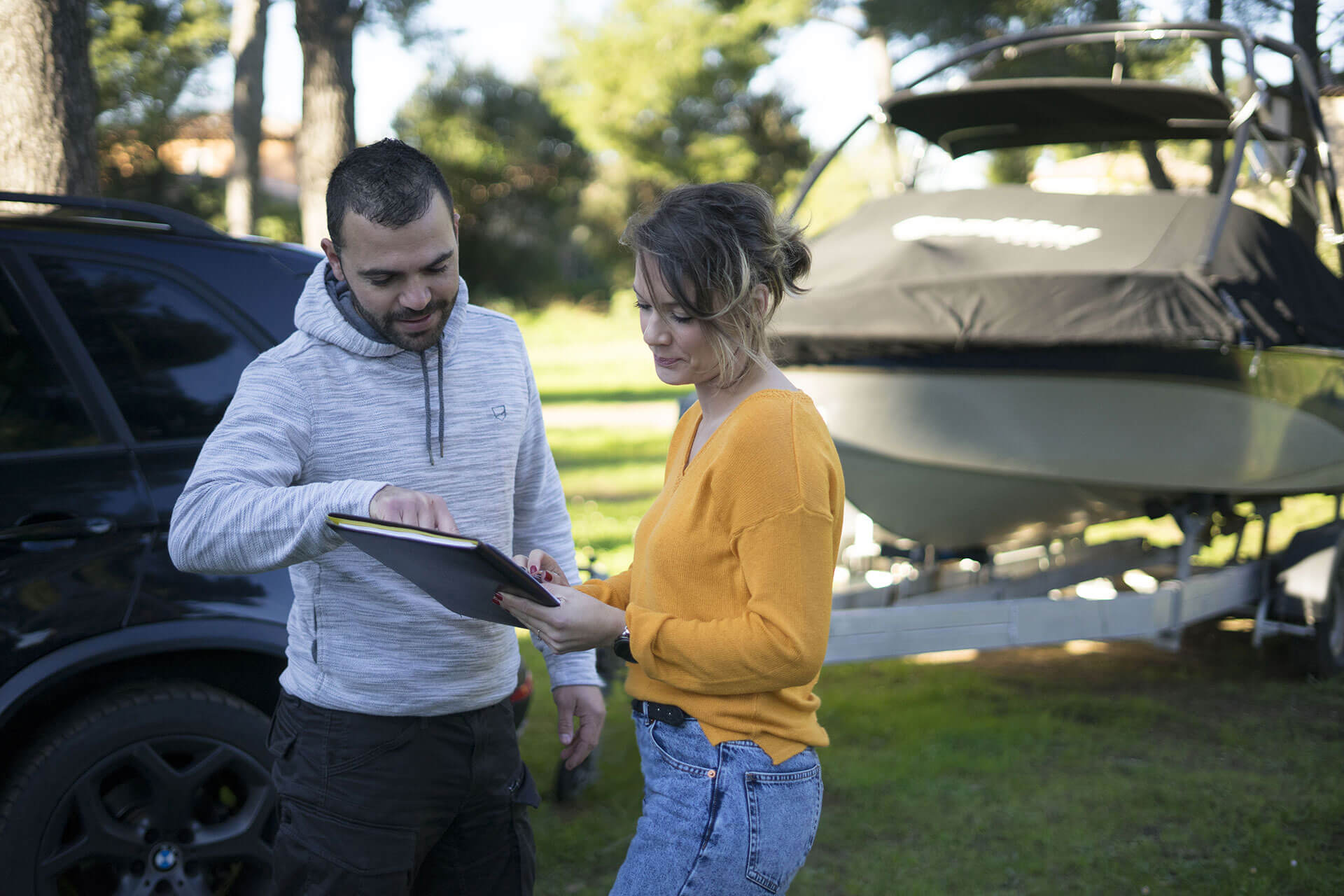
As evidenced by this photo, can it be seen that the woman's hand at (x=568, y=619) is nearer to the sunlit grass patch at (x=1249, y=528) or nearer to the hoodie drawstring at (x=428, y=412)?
the hoodie drawstring at (x=428, y=412)

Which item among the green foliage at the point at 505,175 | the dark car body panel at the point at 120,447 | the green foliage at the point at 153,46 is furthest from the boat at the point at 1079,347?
the green foliage at the point at 505,175

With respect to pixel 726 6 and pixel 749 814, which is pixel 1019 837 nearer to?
pixel 749 814


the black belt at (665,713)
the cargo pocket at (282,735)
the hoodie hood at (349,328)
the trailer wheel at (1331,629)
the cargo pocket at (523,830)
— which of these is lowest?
the trailer wheel at (1331,629)

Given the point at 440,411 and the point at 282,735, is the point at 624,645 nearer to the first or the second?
the point at 440,411

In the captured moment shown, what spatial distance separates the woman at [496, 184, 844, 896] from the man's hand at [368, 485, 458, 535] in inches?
6.2

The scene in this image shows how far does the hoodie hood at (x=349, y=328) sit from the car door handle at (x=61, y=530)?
42.3 inches

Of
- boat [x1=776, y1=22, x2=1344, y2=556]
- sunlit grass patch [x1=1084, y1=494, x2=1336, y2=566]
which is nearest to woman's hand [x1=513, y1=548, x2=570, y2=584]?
boat [x1=776, y1=22, x2=1344, y2=556]

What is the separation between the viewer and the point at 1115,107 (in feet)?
19.4

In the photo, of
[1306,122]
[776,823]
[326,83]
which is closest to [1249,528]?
[1306,122]

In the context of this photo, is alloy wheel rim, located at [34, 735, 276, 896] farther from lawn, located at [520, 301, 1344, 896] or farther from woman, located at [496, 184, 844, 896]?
woman, located at [496, 184, 844, 896]

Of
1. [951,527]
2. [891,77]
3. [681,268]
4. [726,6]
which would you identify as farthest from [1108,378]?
[726,6]

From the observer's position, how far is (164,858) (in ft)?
8.96

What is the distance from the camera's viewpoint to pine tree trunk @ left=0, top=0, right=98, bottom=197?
4.18 meters

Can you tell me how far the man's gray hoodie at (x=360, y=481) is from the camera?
1735 millimetres
